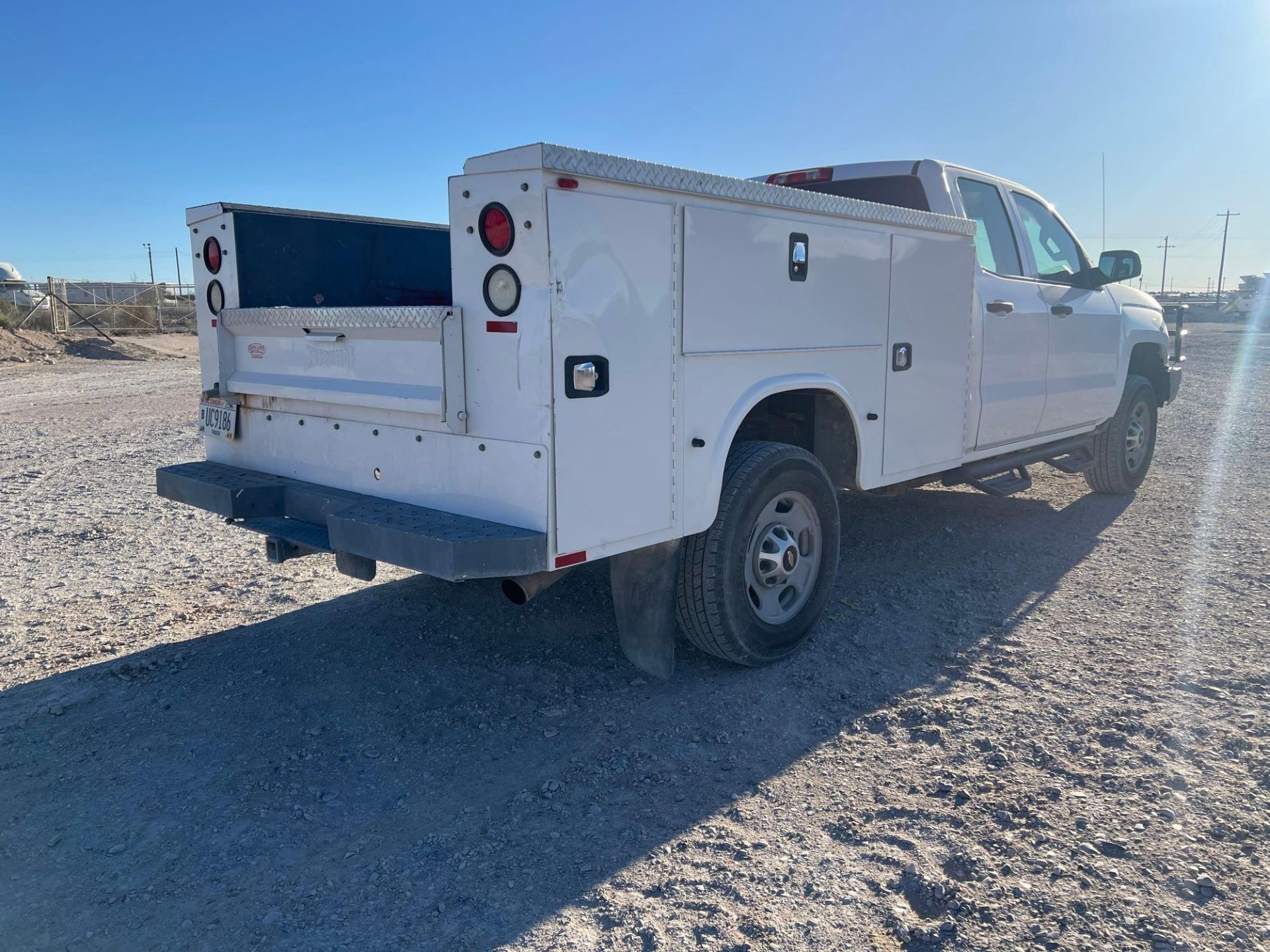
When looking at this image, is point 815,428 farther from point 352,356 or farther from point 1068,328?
point 1068,328

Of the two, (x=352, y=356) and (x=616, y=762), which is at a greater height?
(x=352, y=356)

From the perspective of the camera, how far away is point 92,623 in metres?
5.01

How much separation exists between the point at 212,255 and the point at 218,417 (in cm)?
78

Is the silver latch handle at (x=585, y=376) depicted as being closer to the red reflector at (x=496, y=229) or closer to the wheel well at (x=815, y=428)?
the red reflector at (x=496, y=229)

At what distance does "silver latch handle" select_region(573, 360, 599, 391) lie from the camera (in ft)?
10.8

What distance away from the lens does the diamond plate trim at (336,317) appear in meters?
3.46

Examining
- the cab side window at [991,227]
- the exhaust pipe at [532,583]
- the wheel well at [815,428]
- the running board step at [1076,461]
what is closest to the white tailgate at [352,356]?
the exhaust pipe at [532,583]

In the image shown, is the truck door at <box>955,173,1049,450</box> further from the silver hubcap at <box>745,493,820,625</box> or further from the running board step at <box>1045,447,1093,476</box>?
the silver hubcap at <box>745,493,820,625</box>

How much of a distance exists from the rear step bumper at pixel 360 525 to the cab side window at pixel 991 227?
3791 millimetres

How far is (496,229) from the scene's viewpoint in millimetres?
3270

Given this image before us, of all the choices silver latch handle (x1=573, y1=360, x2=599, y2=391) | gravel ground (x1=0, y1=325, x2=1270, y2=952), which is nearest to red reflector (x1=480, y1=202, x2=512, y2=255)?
silver latch handle (x1=573, y1=360, x2=599, y2=391)

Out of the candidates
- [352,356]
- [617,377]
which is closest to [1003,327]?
[617,377]

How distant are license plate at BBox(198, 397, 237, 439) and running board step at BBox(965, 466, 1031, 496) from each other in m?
4.17

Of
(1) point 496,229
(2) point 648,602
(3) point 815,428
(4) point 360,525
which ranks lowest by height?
(2) point 648,602
